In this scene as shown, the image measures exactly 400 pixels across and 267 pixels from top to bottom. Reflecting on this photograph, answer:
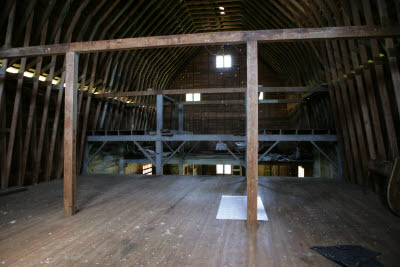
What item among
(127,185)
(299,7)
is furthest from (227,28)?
(127,185)

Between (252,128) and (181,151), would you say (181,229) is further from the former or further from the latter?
(181,151)

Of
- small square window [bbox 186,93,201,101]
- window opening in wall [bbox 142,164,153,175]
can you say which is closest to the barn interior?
window opening in wall [bbox 142,164,153,175]

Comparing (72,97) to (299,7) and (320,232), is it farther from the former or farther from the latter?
(299,7)

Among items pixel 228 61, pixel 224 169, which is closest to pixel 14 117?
pixel 224 169

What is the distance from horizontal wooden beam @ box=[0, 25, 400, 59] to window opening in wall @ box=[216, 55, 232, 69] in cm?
1480

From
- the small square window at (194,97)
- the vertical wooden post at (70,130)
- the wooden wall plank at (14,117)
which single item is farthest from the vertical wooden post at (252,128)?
the small square window at (194,97)

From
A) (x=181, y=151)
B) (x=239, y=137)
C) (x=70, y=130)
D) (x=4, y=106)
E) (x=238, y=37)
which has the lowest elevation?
(x=181, y=151)

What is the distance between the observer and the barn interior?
3123 millimetres

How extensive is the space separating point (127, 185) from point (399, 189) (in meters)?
6.54

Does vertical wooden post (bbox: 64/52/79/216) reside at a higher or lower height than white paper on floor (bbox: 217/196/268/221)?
higher

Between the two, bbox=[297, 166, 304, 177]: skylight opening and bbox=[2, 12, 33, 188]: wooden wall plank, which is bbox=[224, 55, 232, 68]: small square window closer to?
bbox=[297, 166, 304, 177]: skylight opening

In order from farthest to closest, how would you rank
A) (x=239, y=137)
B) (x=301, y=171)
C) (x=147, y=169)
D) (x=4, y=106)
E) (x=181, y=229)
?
1. (x=147, y=169)
2. (x=301, y=171)
3. (x=239, y=137)
4. (x=4, y=106)
5. (x=181, y=229)

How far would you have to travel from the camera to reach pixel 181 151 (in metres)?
12.3

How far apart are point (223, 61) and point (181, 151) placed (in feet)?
30.4
